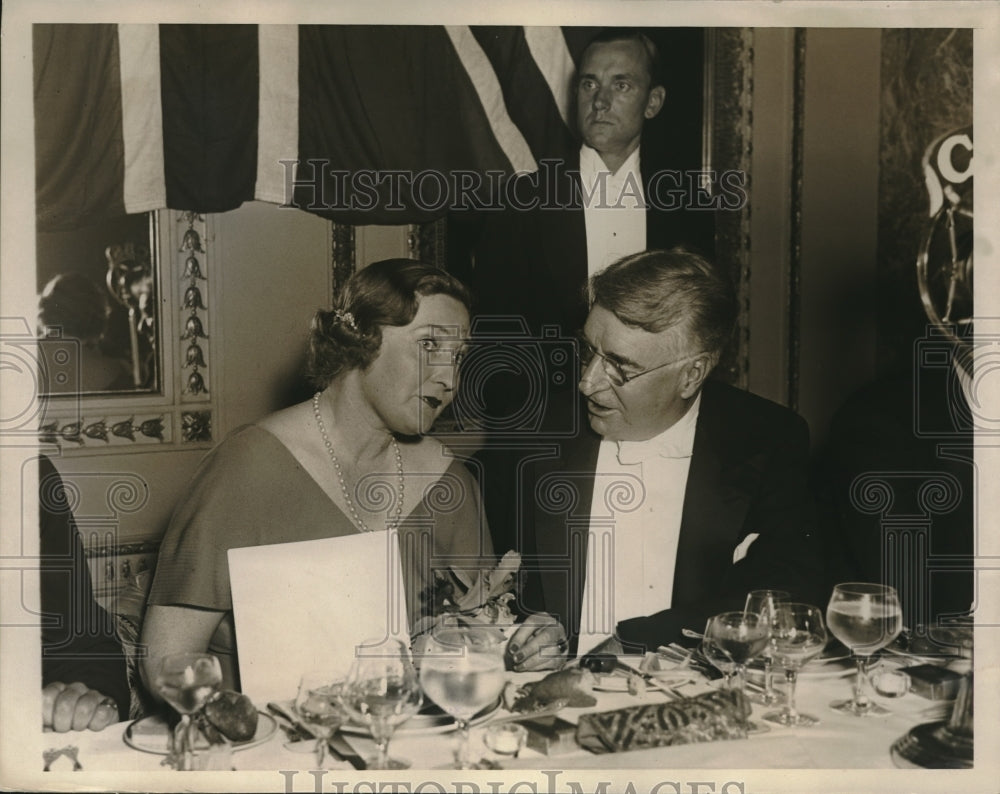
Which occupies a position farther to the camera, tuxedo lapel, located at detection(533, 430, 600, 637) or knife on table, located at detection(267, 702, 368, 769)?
tuxedo lapel, located at detection(533, 430, 600, 637)

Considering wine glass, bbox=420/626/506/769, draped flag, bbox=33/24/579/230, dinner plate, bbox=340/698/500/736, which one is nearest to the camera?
wine glass, bbox=420/626/506/769

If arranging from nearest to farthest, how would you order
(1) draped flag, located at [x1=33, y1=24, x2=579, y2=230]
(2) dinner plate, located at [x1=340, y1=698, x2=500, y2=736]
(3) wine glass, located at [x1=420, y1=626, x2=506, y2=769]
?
(3) wine glass, located at [x1=420, y1=626, x2=506, y2=769], (2) dinner plate, located at [x1=340, y1=698, x2=500, y2=736], (1) draped flag, located at [x1=33, y1=24, x2=579, y2=230]

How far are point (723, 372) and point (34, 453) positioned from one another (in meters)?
1.00

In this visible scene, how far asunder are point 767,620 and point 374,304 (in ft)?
2.23

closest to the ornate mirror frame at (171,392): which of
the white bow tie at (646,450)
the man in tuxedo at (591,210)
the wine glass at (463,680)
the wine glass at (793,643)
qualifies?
the man in tuxedo at (591,210)

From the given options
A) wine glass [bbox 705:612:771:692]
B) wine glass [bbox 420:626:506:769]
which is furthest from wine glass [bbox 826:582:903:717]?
wine glass [bbox 420:626:506:769]

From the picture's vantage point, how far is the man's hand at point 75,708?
1.37 metres

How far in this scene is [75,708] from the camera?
1.38 m

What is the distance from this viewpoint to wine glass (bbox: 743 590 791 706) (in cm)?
125

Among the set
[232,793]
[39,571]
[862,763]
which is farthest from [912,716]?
[39,571]

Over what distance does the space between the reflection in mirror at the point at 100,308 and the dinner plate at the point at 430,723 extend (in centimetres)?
54

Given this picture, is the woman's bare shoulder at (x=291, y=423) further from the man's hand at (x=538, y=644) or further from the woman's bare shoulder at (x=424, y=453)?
the man's hand at (x=538, y=644)

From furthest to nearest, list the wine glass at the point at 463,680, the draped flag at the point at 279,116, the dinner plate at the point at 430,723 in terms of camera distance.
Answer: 1. the draped flag at the point at 279,116
2. the dinner plate at the point at 430,723
3. the wine glass at the point at 463,680

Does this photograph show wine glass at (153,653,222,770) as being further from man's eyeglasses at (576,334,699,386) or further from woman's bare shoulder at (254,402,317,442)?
man's eyeglasses at (576,334,699,386)
